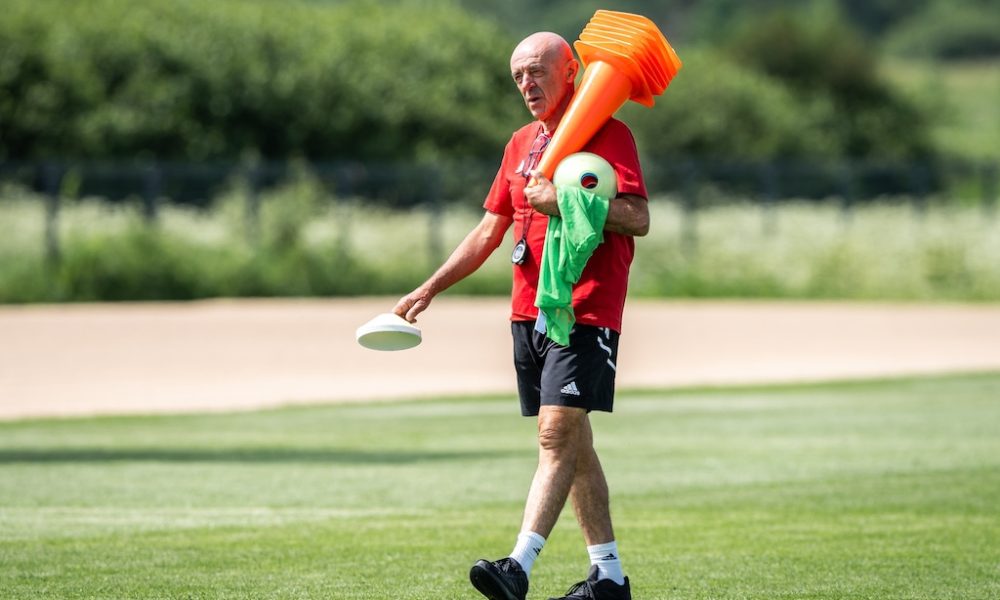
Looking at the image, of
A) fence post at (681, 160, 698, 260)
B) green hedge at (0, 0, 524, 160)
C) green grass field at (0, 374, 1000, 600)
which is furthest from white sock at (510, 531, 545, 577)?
green hedge at (0, 0, 524, 160)

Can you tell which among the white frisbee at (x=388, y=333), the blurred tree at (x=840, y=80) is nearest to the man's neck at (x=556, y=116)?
the white frisbee at (x=388, y=333)

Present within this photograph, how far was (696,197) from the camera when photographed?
4200 cm

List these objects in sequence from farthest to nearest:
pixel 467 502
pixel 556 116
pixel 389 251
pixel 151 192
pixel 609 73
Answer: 1. pixel 389 251
2. pixel 151 192
3. pixel 467 502
4. pixel 556 116
5. pixel 609 73

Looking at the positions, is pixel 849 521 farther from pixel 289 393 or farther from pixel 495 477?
pixel 289 393

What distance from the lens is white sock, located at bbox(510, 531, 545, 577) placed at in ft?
20.1

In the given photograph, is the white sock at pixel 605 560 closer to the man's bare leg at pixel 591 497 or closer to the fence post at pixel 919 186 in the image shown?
the man's bare leg at pixel 591 497

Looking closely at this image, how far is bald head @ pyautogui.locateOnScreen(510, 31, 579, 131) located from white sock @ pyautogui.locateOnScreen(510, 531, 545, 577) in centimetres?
143

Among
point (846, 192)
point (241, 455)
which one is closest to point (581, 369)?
point (241, 455)

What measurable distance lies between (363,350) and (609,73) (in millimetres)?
18074

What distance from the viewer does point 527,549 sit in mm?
6164

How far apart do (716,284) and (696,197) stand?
6.65 meters

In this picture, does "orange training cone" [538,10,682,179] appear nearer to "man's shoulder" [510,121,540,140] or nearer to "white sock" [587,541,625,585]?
"man's shoulder" [510,121,540,140]

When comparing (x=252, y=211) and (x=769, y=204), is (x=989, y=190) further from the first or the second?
(x=252, y=211)

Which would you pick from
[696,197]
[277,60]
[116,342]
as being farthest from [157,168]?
[277,60]
